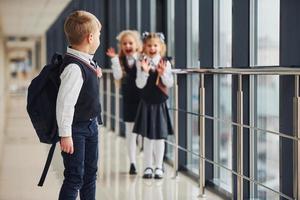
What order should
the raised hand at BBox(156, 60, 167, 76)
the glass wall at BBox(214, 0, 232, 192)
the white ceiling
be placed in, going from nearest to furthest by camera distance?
the glass wall at BBox(214, 0, 232, 192) → the raised hand at BBox(156, 60, 167, 76) → the white ceiling

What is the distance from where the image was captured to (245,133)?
3.57m

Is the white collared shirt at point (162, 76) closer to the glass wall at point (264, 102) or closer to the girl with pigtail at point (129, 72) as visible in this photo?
the girl with pigtail at point (129, 72)

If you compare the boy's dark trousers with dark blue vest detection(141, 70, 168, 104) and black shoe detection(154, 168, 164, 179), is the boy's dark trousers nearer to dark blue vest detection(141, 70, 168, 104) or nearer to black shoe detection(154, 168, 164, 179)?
dark blue vest detection(141, 70, 168, 104)

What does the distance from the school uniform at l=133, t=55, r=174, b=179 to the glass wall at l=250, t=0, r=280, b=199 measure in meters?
0.90

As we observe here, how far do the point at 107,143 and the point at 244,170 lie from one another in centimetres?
332

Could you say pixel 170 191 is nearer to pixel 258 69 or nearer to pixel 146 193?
pixel 146 193

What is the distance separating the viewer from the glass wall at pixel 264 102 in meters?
3.31

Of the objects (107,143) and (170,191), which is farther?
(107,143)

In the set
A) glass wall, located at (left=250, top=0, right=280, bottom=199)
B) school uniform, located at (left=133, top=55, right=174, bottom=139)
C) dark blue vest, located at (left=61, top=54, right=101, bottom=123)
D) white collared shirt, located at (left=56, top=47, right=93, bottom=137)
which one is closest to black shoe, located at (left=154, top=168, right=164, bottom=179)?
school uniform, located at (left=133, top=55, right=174, bottom=139)

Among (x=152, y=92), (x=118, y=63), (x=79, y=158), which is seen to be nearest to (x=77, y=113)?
(x=79, y=158)

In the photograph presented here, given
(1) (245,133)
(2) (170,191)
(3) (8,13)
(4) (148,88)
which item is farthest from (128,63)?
(3) (8,13)

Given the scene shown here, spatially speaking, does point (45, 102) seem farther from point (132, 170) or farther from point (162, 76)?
point (132, 170)

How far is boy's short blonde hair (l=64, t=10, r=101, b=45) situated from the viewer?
2.82 meters

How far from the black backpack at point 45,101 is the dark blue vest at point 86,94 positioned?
0.03m
